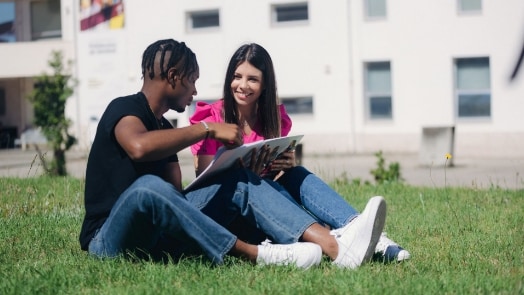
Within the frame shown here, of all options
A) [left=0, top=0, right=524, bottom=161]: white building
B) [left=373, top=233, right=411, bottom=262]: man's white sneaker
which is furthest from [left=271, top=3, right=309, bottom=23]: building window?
[left=373, top=233, right=411, bottom=262]: man's white sneaker

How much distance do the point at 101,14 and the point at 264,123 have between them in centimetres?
2308

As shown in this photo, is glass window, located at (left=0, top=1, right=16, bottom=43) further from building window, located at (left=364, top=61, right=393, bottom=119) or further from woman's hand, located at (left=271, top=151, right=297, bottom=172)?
woman's hand, located at (left=271, top=151, right=297, bottom=172)

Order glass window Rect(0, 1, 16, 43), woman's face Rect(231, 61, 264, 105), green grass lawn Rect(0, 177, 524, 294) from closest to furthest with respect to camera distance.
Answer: green grass lawn Rect(0, 177, 524, 294) → woman's face Rect(231, 61, 264, 105) → glass window Rect(0, 1, 16, 43)

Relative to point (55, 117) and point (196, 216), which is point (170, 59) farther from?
point (55, 117)

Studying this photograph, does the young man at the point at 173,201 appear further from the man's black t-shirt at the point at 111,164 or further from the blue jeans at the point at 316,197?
the blue jeans at the point at 316,197

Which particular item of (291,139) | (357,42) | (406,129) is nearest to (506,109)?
(406,129)

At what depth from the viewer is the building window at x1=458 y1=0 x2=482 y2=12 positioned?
2250 centimetres

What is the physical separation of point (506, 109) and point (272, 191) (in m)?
18.4

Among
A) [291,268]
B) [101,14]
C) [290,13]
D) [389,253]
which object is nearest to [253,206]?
[291,268]

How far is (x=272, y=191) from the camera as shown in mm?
4441

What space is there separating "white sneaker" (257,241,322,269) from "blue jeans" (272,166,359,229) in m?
0.39

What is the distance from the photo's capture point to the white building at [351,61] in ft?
73.4

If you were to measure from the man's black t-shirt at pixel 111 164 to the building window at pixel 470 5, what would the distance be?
19172mm

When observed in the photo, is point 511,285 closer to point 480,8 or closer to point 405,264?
point 405,264
